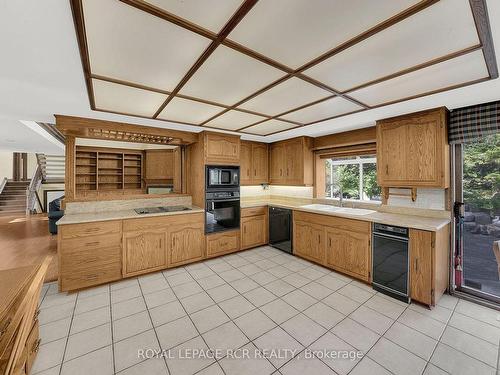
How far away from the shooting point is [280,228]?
3.89 metres

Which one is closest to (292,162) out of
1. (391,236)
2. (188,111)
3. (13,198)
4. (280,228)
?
(280,228)

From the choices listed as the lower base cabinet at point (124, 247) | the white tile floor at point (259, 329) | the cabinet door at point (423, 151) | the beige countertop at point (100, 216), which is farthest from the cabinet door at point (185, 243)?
the cabinet door at point (423, 151)

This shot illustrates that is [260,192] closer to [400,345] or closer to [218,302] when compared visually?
[218,302]

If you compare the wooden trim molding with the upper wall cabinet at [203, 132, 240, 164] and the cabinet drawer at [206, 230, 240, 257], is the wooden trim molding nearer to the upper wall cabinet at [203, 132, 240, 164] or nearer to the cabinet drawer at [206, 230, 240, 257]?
the upper wall cabinet at [203, 132, 240, 164]

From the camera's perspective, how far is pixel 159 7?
1.03m

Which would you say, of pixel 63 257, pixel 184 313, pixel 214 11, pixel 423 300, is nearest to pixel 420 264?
pixel 423 300

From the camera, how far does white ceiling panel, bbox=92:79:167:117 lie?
1.87 meters

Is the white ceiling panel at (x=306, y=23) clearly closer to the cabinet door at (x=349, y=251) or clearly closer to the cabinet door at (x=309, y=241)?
the cabinet door at (x=349, y=251)

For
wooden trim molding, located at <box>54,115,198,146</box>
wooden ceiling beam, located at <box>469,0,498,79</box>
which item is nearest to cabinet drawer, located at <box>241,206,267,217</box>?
wooden trim molding, located at <box>54,115,198,146</box>

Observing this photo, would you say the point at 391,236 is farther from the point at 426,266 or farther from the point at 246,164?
the point at 246,164

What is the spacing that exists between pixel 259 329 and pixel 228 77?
2.17 m

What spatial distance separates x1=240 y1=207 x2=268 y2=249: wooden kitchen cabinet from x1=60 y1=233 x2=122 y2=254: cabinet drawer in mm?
1942

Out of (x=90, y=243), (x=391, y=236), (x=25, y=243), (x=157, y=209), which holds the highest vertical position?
(x=157, y=209)

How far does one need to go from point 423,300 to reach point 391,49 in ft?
7.83
